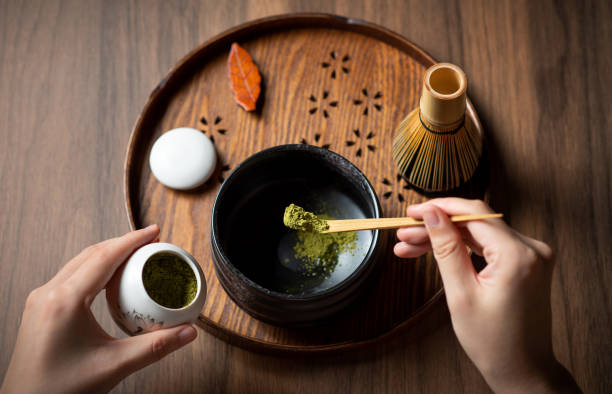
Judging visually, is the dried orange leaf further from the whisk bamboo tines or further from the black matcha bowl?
the whisk bamboo tines

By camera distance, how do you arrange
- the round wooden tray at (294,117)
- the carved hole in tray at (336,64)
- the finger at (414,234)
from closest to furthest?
the finger at (414,234), the round wooden tray at (294,117), the carved hole in tray at (336,64)

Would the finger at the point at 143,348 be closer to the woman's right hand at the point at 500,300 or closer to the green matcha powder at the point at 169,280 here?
the green matcha powder at the point at 169,280

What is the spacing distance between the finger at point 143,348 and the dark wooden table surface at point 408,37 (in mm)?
243

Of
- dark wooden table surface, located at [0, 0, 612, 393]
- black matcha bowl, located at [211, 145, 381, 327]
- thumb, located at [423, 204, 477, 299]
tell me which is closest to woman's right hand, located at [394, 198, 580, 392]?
thumb, located at [423, 204, 477, 299]

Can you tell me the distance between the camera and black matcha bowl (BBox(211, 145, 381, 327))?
0.82 metres

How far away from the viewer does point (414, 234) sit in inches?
31.7

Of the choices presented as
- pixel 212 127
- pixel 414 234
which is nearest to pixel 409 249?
pixel 414 234

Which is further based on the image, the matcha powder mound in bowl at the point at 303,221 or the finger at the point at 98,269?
the matcha powder mound in bowl at the point at 303,221

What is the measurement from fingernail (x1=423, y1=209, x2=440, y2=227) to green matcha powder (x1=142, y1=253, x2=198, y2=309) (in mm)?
349

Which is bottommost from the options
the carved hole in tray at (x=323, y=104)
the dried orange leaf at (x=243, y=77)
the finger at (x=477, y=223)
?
the finger at (x=477, y=223)

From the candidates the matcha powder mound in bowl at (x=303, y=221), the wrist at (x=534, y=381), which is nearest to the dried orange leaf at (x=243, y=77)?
the matcha powder mound in bowl at (x=303, y=221)

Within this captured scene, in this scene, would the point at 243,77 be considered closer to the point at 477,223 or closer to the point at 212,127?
the point at 212,127

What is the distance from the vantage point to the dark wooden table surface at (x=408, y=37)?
0.96m

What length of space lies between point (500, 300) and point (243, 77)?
635mm
